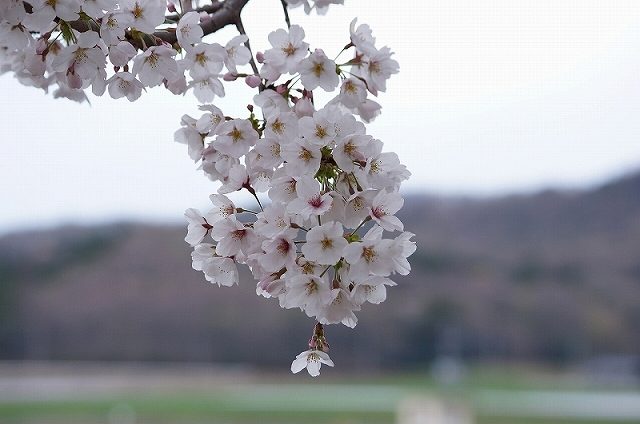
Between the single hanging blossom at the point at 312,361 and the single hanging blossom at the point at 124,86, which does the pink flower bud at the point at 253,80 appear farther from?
the single hanging blossom at the point at 312,361

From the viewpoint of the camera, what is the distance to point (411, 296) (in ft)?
44.3

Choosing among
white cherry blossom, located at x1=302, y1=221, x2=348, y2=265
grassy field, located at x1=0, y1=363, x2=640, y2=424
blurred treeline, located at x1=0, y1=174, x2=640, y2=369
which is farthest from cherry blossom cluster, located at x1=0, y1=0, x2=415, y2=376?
grassy field, located at x1=0, y1=363, x2=640, y2=424

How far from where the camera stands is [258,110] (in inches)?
19.5

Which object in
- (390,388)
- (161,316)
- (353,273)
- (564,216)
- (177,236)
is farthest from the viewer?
(390,388)

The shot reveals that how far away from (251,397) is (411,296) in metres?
5.05

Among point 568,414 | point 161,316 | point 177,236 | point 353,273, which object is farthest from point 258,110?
point 568,414

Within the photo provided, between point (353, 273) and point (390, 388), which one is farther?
point (390, 388)

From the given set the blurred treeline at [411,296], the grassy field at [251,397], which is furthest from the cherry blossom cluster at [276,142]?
the grassy field at [251,397]

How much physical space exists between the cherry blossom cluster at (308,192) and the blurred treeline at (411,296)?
1108 centimetres

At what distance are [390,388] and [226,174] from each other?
1649cm

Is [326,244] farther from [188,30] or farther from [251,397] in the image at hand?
[251,397]

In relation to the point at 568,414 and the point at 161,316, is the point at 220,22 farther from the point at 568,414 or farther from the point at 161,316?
the point at 568,414

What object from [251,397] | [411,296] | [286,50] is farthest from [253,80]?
[251,397]

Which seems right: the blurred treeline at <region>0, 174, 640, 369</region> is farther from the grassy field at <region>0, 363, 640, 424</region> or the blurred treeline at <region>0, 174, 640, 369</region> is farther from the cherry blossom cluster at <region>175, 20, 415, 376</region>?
the cherry blossom cluster at <region>175, 20, 415, 376</region>
